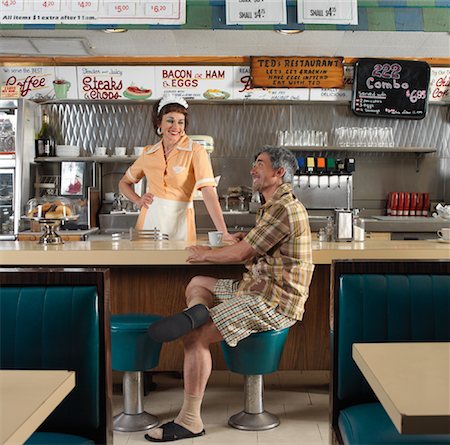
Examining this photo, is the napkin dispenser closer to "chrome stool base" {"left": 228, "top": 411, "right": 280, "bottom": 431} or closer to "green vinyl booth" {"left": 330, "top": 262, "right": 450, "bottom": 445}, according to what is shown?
"chrome stool base" {"left": 228, "top": 411, "right": 280, "bottom": 431}

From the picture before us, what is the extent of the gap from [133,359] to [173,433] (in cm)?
44

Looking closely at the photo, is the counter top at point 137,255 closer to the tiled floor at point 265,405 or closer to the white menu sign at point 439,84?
the tiled floor at point 265,405

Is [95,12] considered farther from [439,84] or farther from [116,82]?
[439,84]

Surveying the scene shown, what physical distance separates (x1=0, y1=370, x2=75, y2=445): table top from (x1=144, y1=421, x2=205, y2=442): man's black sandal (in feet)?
5.98

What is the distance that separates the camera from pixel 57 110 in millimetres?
7531

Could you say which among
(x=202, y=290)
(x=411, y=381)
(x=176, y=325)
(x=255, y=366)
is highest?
(x=411, y=381)

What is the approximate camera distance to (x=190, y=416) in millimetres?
3574

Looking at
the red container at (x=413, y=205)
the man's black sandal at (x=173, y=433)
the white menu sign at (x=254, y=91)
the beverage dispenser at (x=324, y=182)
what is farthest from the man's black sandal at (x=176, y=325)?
the red container at (x=413, y=205)

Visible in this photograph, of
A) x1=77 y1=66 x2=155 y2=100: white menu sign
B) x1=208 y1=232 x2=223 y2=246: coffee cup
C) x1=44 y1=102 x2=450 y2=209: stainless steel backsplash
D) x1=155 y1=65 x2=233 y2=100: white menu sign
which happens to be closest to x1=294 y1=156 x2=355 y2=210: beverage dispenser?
x1=44 y1=102 x2=450 y2=209: stainless steel backsplash

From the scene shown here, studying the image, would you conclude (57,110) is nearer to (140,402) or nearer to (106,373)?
(140,402)

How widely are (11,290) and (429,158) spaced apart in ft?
20.3

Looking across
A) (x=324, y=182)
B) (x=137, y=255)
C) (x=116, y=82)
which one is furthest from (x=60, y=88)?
(x=137, y=255)

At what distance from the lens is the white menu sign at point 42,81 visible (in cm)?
737

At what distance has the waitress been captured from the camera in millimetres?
4750
